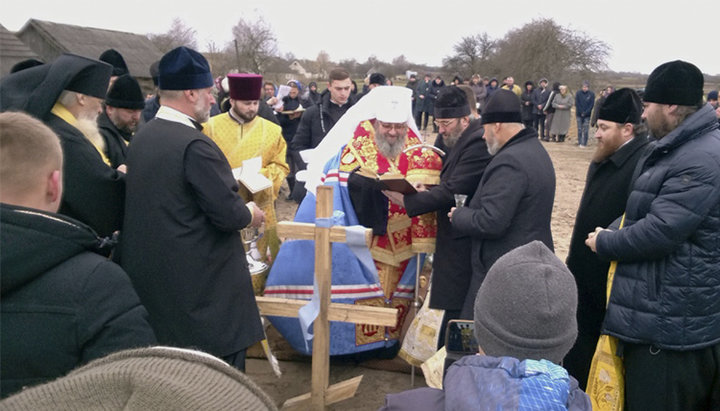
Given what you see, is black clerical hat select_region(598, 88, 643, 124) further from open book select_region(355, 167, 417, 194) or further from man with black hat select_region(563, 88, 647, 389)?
open book select_region(355, 167, 417, 194)

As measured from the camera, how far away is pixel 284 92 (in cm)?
1038

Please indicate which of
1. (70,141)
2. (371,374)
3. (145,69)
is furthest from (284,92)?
(145,69)

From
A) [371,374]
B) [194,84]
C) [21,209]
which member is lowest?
[371,374]

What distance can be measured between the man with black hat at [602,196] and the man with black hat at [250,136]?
7.96 ft

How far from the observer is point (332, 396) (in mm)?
3420

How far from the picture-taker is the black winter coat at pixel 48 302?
4.39ft

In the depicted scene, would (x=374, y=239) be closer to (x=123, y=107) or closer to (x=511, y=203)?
(x=511, y=203)

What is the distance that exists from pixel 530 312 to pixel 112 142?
3.28 m

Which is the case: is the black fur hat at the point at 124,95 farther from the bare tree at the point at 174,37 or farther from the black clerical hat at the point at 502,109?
the bare tree at the point at 174,37

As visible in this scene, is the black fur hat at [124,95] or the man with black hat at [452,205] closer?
the man with black hat at [452,205]

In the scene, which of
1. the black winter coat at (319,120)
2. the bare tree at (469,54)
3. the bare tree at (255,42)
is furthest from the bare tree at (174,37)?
the black winter coat at (319,120)

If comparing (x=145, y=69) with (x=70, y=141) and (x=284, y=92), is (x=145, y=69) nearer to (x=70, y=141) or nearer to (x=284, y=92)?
(x=284, y=92)

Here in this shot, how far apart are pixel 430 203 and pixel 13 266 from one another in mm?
2537

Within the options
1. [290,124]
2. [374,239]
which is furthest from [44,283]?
[290,124]
